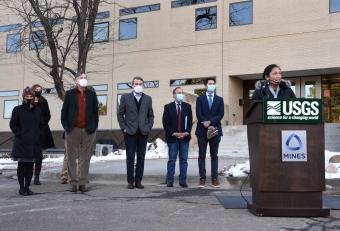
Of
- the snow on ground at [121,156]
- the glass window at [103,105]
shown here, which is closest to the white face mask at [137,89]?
the snow on ground at [121,156]

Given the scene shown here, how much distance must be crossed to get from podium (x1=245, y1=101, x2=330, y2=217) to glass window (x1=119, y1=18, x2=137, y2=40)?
2308 cm

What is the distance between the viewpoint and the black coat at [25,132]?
8.30 meters

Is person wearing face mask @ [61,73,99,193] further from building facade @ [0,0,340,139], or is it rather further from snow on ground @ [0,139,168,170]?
building facade @ [0,0,340,139]

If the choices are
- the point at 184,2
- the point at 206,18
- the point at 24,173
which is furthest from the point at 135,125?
the point at 184,2

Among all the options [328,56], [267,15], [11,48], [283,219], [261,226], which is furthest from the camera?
[11,48]

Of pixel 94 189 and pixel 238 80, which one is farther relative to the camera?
pixel 238 80

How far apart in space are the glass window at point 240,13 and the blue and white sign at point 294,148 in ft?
64.8

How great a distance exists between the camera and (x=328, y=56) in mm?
22734

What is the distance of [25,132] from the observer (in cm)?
840

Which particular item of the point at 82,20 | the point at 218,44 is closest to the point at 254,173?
the point at 82,20

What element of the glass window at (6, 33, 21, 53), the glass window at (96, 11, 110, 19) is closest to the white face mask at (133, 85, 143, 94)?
the glass window at (96, 11, 110, 19)

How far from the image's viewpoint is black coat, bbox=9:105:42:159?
830 cm

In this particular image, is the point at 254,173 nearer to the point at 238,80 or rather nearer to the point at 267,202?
the point at 267,202

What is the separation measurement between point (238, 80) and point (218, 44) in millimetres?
2374
